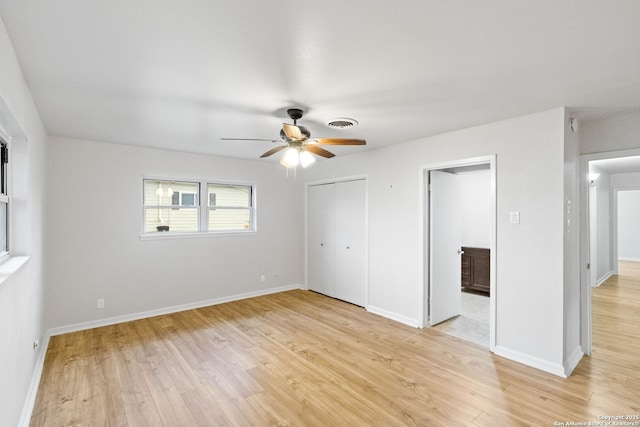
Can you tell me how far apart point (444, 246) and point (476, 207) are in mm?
2505

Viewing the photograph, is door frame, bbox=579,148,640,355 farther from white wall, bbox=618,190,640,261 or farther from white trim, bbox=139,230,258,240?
white wall, bbox=618,190,640,261

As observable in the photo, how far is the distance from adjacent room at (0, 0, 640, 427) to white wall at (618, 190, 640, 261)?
4690mm

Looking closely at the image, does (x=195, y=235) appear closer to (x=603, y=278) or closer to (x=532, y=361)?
(x=532, y=361)

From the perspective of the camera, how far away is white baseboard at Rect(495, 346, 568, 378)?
2703mm

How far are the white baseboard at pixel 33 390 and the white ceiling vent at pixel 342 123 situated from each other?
11.0ft

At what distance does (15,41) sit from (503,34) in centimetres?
271

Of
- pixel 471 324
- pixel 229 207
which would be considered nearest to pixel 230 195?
pixel 229 207

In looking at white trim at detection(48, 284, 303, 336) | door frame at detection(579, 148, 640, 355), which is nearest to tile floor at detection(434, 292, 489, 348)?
door frame at detection(579, 148, 640, 355)

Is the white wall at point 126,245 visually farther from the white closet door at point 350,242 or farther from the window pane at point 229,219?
the white closet door at point 350,242

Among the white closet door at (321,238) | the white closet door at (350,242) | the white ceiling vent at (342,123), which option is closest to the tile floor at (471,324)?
the white closet door at (350,242)

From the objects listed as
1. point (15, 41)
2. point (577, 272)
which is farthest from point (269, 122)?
point (577, 272)

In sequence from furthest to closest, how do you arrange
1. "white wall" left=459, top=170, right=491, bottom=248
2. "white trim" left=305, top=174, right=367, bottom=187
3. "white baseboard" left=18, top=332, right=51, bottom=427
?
1. "white wall" left=459, top=170, right=491, bottom=248
2. "white trim" left=305, top=174, right=367, bottom=187
3. "white baseboard" left=18, top=332, right=51, bottom=427

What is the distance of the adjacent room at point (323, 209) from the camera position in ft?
5.48

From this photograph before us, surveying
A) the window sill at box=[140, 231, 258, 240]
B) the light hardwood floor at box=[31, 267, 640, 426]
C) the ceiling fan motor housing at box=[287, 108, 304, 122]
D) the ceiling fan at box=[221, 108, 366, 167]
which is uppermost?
the ceiling fan motor housing at box=[287, 108, 304, 122]
